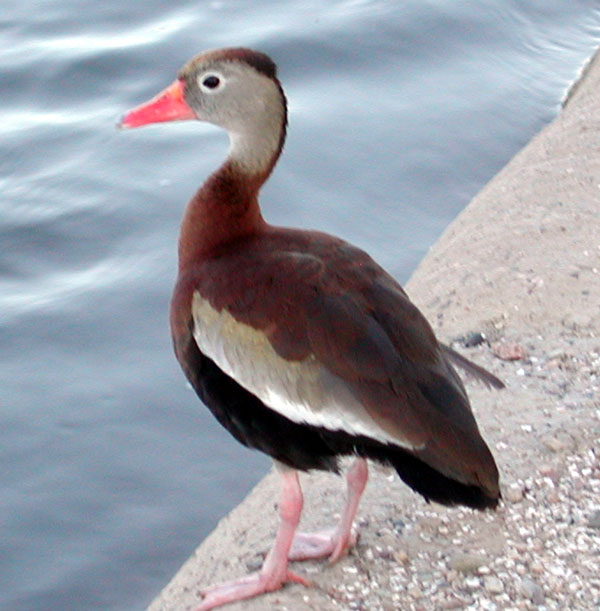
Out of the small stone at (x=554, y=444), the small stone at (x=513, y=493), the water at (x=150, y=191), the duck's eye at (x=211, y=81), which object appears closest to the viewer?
the small stone at (x=513, y=493)

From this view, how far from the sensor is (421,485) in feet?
11.8

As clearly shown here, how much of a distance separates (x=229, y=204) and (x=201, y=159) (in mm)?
3731

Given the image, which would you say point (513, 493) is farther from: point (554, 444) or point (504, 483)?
point (554, 444)

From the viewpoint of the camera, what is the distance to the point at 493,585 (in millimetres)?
3805

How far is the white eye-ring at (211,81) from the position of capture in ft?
13.9

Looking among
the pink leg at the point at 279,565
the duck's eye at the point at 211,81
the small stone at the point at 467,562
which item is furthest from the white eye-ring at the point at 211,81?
the small stone at the point at 467,562

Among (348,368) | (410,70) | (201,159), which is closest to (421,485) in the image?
(348,368)

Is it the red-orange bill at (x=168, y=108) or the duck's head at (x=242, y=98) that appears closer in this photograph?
the duck's head at (x=242, y=98)

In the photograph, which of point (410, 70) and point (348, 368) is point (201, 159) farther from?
point (348, 368)

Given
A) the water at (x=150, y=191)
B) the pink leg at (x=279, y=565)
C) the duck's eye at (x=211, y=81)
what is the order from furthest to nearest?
the water at (x=150, y=191), the duck's eye at (x=211, y=81), the pink leg at (x=279, y=565)

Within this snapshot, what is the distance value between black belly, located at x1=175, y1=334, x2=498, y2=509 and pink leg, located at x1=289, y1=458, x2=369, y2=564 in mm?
283

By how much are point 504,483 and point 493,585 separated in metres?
0.50

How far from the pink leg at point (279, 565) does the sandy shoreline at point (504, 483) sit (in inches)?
1.6

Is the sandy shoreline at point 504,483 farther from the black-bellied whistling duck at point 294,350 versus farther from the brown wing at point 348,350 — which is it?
the brown wing at point 348,350
